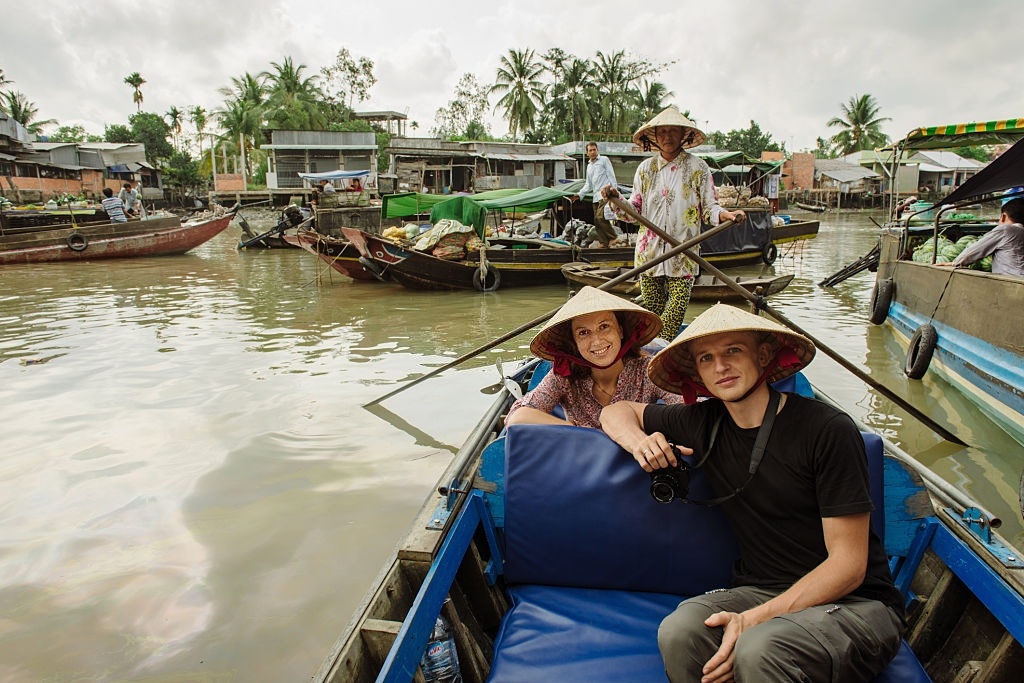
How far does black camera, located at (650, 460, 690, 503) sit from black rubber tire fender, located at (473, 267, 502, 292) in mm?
8813

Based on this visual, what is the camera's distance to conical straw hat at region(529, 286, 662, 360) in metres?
2.19

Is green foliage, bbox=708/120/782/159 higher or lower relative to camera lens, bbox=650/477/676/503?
higher

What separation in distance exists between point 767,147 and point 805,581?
50767 mm

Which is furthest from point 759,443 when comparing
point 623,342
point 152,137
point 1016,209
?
point 152,137

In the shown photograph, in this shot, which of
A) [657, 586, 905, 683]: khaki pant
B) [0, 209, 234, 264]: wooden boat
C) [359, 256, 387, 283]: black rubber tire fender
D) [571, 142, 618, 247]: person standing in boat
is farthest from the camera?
[0, 209, 234, 264]: wooden boat

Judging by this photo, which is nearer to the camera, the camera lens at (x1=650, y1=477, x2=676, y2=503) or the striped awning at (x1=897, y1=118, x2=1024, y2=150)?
the camera lens at (x1=650, y1=477, x2=676, y2=503)

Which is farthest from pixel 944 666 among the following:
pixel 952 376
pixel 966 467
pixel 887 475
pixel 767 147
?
pixel 767 147

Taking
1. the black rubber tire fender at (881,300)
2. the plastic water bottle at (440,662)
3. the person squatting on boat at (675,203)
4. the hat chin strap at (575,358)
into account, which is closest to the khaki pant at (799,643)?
the plastic water bottle at (440,662)

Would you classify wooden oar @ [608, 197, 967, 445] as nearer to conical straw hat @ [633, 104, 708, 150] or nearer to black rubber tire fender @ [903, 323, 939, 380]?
conical straw hat @ [633, 104, 708, 150]

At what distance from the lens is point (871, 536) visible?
1.52 metres

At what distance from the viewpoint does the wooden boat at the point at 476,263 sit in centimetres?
Result: 1024

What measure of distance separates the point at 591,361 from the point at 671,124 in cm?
217

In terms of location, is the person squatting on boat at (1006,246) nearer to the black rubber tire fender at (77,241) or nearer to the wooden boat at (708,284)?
the wooden boat at (708,284)

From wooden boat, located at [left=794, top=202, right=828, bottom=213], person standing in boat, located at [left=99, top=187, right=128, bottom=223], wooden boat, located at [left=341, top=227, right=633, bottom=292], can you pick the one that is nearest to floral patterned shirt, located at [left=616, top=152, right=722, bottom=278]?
wooden boat, located at [left=341, top=227, right=633, bottom=292]
